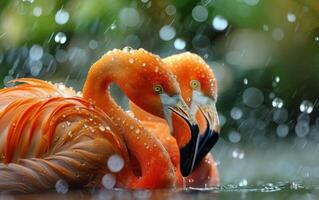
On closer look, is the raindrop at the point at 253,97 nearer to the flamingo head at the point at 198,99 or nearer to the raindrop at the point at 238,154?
the raindrop at the point at 238,154

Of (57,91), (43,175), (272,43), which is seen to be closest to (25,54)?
(272,43)

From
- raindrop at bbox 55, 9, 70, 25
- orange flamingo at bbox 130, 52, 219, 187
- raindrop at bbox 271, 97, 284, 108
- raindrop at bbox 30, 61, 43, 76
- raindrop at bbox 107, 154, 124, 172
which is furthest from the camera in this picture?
raindrop at bbox 30, 61, 43, 76

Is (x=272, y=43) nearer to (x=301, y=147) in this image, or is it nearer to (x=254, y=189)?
(x=301, y=147)

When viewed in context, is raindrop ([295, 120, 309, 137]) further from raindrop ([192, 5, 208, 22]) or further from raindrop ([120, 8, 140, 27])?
raindrop ([120, 8, 140, 27])

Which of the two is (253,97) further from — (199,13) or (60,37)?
(60,37)

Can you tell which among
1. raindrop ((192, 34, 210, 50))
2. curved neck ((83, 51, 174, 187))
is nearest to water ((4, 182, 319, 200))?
curved neck ((83, 51, 174, 187))

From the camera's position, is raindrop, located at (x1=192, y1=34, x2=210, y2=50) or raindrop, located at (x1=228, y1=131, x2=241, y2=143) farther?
raindrop, located at (x1=228, y1=131, x2=241, y2=143)

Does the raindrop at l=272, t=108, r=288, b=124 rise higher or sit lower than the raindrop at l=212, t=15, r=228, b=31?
lower

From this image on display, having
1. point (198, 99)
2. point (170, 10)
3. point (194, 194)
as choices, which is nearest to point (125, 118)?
point (198, 99)

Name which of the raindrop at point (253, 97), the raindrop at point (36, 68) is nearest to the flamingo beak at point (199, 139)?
the raindrop at point (253, 97)
